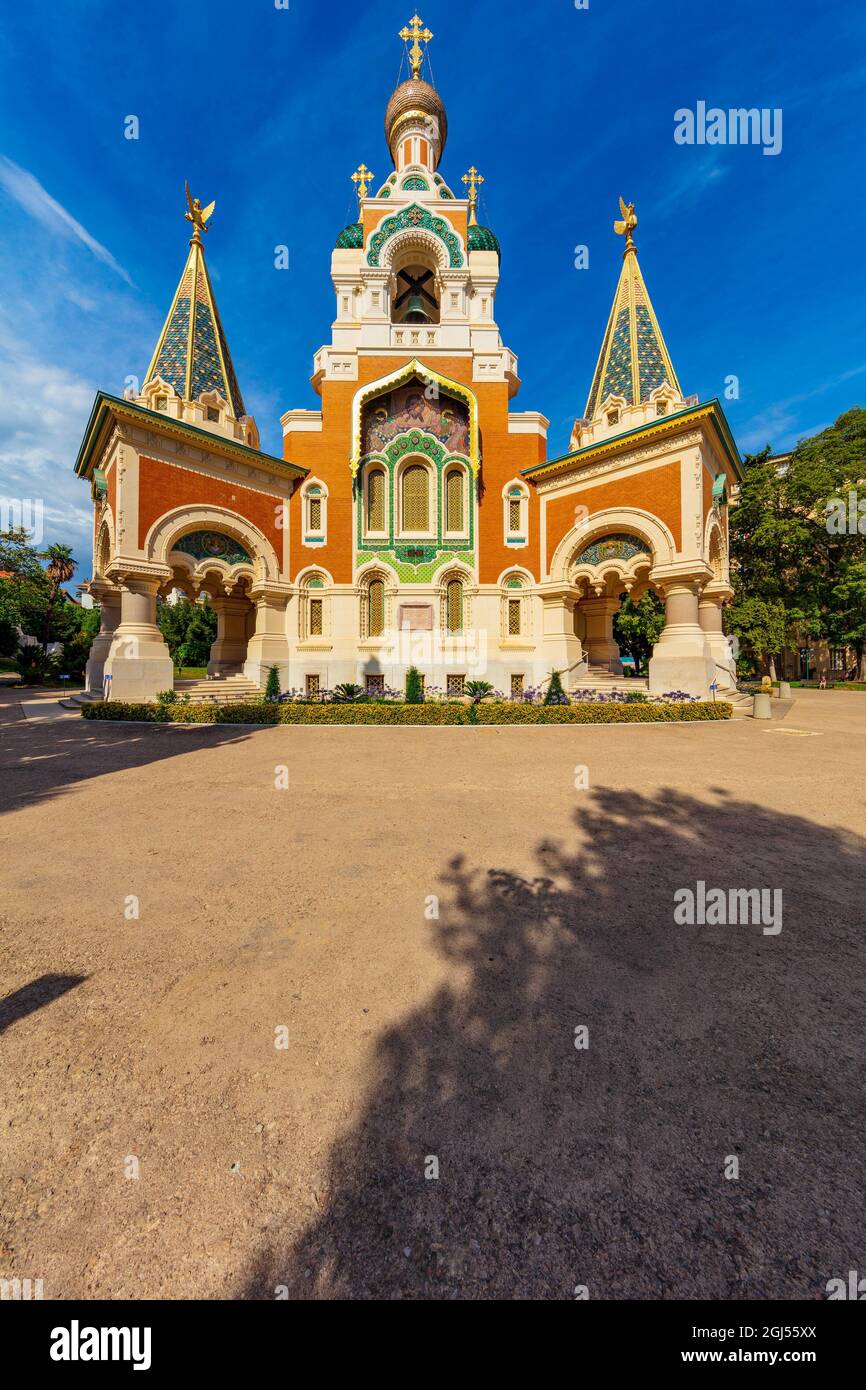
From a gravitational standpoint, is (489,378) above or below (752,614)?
above

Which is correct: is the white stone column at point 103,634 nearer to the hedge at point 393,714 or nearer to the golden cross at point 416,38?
the hedge at point 393,714

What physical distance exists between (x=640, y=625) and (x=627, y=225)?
21148 mm

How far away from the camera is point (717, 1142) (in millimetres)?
1876

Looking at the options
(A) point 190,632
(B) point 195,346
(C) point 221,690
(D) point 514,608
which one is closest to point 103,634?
(C) point 221,690

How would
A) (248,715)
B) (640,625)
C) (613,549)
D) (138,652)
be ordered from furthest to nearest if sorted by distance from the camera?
1. (640,625)
2. (613,549)
3. (138,652)
4. (248,715)

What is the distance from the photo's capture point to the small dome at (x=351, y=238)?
2167 centimetres

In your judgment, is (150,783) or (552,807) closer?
(552,807)

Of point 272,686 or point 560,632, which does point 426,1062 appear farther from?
point 560,632

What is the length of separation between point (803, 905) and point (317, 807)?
4918 mm

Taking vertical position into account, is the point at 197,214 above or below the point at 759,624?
above

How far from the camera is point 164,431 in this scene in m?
16.0

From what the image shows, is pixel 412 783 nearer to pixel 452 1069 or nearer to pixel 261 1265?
pixel 452 1069

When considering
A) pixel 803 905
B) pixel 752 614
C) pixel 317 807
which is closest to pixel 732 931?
pixel 803 905
